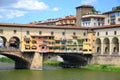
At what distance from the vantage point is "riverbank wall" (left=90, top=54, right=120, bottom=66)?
6321 centimetres

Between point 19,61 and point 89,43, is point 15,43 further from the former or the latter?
point 89,43

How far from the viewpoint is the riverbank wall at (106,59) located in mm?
63206

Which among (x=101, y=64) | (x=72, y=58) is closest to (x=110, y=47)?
(x=101, y=64)

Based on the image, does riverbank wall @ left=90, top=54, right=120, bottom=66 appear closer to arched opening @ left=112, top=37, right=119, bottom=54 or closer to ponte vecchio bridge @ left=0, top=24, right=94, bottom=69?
ponte vecchio bridge @ left=0, top=24, right=94, bottom=69

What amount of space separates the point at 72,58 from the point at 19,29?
1577 cm

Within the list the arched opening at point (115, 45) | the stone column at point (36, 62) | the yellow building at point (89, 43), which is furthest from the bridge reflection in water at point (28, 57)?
the arched opening at point (115, 45)

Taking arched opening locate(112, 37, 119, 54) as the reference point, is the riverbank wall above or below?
below

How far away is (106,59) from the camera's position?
65.6 metres

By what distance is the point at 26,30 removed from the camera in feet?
206

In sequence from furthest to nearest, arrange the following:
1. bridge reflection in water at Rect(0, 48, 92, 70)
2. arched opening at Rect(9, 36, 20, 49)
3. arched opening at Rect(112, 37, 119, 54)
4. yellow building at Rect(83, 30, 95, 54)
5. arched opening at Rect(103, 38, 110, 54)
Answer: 1. arched opening at Rect(103, 38, 110, 54)
2. arched opening at Rect(112, 37, 119, 54)
3. yellow building at Rect(83, 30, 95, 54)
4. arched opening at Rect(9, 36, 20, 49)
5. bridge reflection in water at Rect(0, 48, 92, 70)

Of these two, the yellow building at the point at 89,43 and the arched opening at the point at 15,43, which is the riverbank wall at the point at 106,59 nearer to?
the yellow building at the point at 89,43

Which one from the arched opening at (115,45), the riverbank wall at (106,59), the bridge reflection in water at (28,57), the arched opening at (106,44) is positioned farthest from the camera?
the arched opening at (106,44)

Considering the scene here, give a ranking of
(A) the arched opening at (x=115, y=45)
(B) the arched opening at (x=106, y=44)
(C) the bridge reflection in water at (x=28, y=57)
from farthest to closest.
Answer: (B) the arched opening at (x=106, y=44)
(A) the arched opening at (x=115, y=45)
(C) the bridge reflection in water at (x=28, y=57)

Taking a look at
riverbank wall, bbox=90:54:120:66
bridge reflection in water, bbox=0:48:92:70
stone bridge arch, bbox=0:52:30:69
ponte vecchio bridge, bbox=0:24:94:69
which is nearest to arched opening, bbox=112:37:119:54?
riverbank wall, bbox=90:54:120:66
